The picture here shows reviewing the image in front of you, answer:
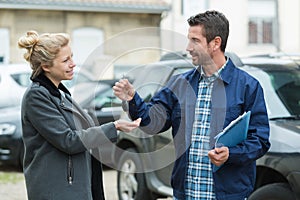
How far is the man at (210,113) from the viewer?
3.66m

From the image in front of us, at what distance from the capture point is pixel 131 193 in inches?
294

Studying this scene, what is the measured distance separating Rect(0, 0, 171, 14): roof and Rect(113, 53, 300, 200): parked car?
50.4 ft

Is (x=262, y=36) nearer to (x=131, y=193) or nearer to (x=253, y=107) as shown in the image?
(x=131, y=193)

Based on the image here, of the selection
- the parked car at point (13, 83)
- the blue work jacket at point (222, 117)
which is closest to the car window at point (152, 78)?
the blue work jacket at point (222, 117)

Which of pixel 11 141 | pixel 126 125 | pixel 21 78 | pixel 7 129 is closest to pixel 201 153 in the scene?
pixel 126 125

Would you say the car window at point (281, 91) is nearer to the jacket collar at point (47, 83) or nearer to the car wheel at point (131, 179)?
the car wheel at point (131, 179)

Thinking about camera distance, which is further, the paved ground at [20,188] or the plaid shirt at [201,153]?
the paved ground at [20,188]

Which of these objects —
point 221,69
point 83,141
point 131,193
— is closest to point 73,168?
point 83,141

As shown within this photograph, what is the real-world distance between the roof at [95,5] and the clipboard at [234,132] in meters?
19.2

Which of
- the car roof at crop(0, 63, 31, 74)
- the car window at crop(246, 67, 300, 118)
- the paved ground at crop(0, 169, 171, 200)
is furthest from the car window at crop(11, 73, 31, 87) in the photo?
the car window at crop(246, 67, 300, 118)

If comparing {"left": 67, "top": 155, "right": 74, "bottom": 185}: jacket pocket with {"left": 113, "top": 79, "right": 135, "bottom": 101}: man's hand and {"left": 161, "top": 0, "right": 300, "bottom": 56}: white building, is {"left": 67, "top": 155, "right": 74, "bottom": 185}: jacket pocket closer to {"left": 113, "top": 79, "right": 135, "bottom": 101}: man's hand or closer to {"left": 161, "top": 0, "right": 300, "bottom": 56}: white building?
{"left": 113, "top": 79, "right": 135, "bottom": 101}: man's hand

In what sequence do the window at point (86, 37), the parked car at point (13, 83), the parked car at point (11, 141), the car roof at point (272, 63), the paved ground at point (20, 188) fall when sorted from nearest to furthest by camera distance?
1. the car roof at point (272, 63)
2. the paved ground at point (20, 188)
3. the parked car at point (11, 141)
4. the parked car at point (13, 83)
5. the window at point (86, 37)

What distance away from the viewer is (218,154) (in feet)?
11.5

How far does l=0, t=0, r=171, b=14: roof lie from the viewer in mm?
22086
